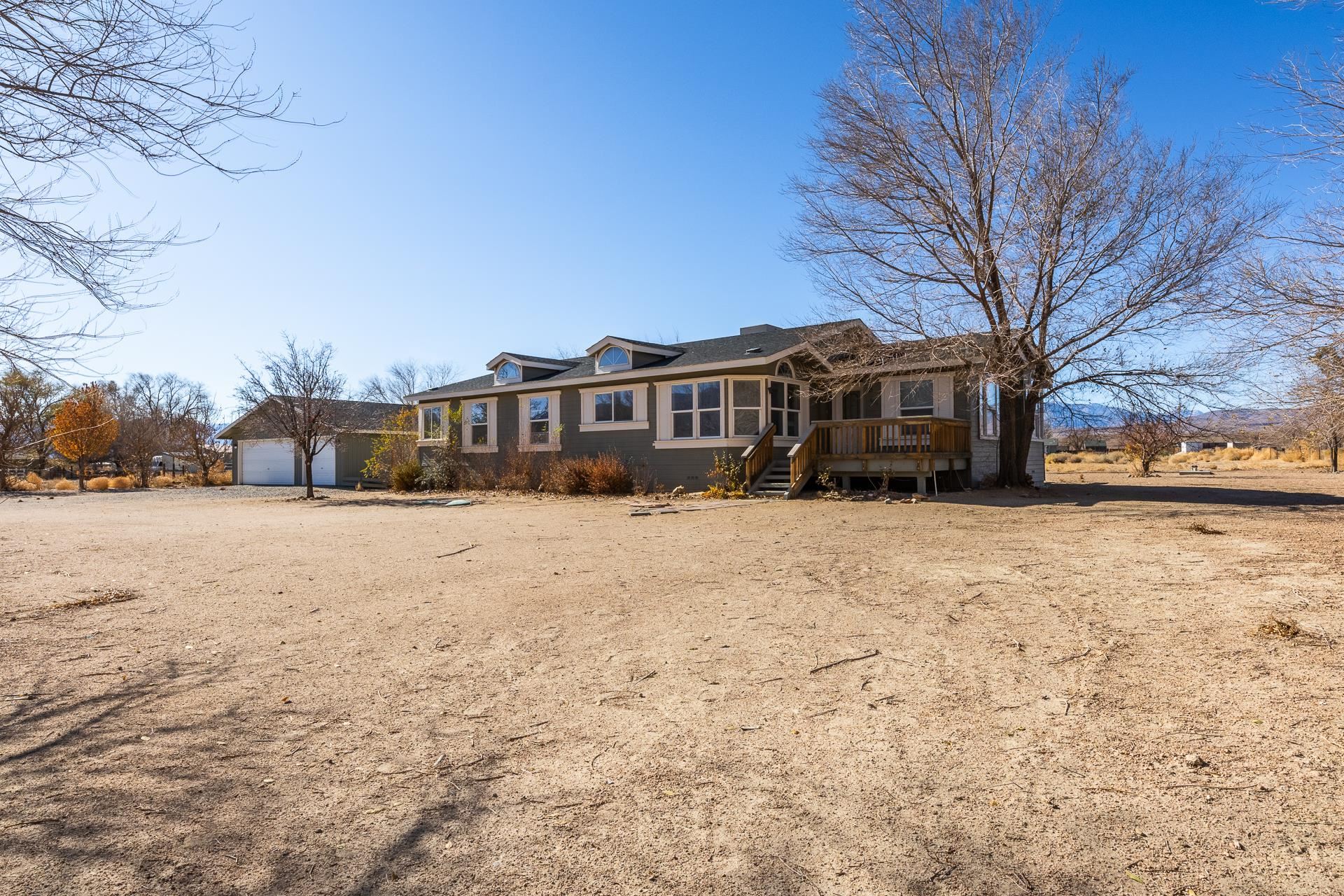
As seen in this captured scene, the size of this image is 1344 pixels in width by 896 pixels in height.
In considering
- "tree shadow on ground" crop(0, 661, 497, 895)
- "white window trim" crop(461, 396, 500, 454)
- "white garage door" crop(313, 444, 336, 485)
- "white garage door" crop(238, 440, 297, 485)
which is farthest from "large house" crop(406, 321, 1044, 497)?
"white garage door" crop(238, 440, 297, 485)

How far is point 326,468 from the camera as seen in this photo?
33156 millimetres

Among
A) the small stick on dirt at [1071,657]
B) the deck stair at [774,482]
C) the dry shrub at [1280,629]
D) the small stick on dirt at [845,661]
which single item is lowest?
the small stick on dirt at [845,661]

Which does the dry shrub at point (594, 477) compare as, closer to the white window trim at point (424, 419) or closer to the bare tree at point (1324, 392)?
the white window trim at point (424, 419)

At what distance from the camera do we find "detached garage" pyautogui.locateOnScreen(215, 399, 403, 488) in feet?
107

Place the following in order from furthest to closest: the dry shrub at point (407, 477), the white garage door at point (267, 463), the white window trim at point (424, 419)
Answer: the white garage door at point (267, 463), the white window trim at point (424, 419), the dry shrub at point (407, 477)

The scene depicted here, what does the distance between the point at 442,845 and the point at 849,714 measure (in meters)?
2.01

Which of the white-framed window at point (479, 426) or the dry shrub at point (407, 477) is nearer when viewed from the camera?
the dry shrub at point (407, 477)

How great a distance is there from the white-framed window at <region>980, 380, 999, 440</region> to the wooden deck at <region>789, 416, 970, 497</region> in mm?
1703

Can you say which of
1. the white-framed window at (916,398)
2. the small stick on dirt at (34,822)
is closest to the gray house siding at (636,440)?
the white-framed window at (916,398)

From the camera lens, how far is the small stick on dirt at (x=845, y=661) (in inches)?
179

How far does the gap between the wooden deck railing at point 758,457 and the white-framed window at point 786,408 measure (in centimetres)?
47

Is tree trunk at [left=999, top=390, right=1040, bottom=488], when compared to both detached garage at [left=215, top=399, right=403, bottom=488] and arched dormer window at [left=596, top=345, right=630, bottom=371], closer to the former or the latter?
arched dormer window at [left=596, top=345, right=630, bottom=371]

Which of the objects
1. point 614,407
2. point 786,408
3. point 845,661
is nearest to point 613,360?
point 614,407

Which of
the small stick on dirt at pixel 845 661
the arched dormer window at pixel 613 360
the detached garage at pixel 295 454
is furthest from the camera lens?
the detached garage at pixel 295 454
